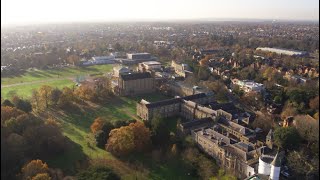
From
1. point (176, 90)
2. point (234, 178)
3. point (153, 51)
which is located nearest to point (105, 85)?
point (176, 90)

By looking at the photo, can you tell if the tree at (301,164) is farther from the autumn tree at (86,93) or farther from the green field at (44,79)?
the green field at (44,79)

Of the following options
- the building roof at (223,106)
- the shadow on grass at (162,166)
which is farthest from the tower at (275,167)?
the building roof at (223,106)

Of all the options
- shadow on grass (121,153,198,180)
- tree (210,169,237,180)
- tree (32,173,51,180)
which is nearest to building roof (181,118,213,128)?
shadow on grass (121,153,198,180)

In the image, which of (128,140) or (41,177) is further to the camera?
(128,140)

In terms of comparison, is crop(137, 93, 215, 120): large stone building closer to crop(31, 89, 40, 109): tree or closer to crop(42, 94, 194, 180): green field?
crop(42, 94, 194, 180): green field

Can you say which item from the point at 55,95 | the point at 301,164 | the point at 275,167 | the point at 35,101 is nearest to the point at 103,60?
the point at 55,95

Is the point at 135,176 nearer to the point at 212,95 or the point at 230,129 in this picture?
the point at 230,129

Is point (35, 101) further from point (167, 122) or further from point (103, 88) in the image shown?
point (167, 122)
